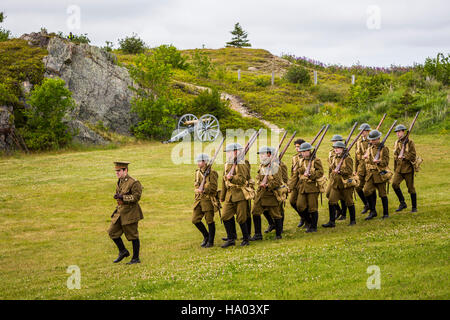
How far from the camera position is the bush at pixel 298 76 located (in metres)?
50.2

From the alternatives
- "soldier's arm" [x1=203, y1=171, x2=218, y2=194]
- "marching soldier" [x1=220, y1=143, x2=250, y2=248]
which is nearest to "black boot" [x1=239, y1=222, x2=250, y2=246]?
"marching soldier" [x1=220, y1=143, x2=250, y2=248]

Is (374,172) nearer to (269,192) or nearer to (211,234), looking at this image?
(269,192)

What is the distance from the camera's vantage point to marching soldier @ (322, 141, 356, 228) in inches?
487

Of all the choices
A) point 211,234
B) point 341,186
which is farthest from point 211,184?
point 341,186

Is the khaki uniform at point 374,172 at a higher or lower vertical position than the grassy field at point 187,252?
higher

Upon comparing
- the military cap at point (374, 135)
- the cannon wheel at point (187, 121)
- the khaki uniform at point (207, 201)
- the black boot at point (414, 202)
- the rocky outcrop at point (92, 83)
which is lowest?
the black boot at point (414, 202)

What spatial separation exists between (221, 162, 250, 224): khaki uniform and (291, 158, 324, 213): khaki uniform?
1648mm

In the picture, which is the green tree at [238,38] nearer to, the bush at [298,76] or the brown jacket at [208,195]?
the bush at [298,76]

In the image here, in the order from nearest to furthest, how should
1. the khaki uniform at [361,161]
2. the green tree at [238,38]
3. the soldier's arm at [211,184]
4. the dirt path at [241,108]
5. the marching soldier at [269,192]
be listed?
the soldier's arm at [211,184] → the marching soldier at [269,192] → the khaki uniform at [361,161] → the dirt path at [241,108] → the green tree at [238,38]

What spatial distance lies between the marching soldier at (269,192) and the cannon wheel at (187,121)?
18576 millimetres

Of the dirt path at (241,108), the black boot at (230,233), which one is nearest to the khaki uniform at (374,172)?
the black boot at (230,233)

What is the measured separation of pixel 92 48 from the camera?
33.1 meters

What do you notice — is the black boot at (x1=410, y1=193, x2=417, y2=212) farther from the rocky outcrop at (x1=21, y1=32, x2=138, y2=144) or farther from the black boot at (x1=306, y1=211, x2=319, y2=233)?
the rocky outcrop at (x1=21, y1=32, x2=138, y2=144)

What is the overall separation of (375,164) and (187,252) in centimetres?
580
